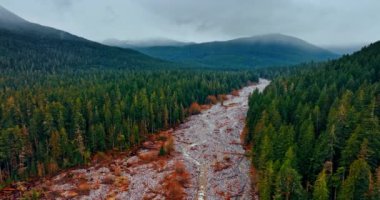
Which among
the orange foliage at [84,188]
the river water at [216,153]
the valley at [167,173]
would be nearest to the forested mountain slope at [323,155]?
the river water at [216,153]

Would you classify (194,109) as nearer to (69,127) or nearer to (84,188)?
(69,127)

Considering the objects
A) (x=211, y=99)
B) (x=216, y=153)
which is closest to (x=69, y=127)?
(x=216, y=153)

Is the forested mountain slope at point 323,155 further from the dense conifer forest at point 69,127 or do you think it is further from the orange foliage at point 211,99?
the orange foliage at point 211,99

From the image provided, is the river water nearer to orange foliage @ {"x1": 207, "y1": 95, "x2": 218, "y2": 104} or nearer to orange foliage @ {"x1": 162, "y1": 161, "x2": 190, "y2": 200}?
orange foliage @ {"x1": 162, "y1": 161, "x2": 190, "y2": 200}

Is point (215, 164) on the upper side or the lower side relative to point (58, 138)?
lower

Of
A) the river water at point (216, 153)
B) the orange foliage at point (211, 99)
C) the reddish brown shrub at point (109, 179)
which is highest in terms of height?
the orange foliage at point (211, 99)

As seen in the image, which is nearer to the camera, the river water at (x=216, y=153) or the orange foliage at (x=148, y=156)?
the river water at (x=216, y=153)

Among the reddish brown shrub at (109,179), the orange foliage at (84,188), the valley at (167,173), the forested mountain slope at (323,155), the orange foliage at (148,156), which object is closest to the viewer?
the forested mountain slope at (323,155)

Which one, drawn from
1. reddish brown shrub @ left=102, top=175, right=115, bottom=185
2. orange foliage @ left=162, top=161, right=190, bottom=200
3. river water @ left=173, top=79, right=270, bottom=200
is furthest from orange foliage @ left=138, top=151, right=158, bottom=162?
reddish brown shrub @ left=102, top=175, right=115, bottom=185

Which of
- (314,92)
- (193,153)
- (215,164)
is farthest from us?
(314,92)

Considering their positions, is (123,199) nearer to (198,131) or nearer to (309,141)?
(309,141)

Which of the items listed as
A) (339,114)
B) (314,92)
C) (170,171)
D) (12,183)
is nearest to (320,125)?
(339,114)
